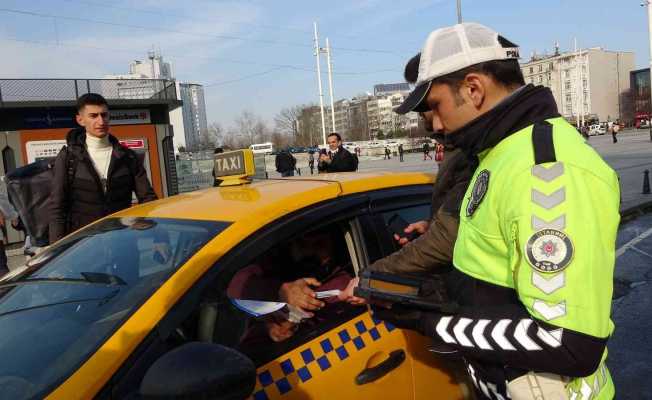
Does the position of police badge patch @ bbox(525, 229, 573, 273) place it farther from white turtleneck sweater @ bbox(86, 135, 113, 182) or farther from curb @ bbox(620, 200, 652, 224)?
curb @ bbox(620, 200, 652, 224)

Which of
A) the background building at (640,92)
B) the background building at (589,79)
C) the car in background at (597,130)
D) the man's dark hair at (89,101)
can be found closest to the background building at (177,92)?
the man's dark hair at (89,101)

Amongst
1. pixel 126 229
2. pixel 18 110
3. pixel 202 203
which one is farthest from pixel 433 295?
pixel 18 110

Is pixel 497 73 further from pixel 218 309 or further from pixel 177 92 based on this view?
pixel 177 92

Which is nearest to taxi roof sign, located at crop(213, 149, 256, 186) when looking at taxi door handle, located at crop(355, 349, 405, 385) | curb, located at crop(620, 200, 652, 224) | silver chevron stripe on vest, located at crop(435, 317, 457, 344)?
taxi door handle, located at crop(355, 349, 405, 385)

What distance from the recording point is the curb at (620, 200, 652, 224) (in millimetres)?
9688

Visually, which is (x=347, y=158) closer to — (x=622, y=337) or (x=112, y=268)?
(x=622, y=337)

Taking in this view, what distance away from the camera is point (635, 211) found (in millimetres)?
10055

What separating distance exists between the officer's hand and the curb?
8.98 metres

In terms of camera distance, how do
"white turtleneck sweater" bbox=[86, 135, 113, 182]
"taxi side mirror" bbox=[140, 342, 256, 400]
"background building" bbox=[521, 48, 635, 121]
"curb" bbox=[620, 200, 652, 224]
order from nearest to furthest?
"taxi side mirror" bbox=[140, 342, 256, 400], "white turtleneck sweater" bbox=[86, 135, 113, 182], "curb" bbox=[620, 200, 652, 224], "background building" bbox=[521, 48, 635, 121]

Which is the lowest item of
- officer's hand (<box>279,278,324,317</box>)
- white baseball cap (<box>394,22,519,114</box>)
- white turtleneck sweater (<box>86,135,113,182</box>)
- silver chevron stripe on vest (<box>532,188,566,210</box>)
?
officer's hand (<box>279,278,324,317</box>)

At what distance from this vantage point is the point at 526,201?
1.23 metres

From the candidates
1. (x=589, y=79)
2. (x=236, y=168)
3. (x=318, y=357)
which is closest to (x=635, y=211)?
(x=236, y=168)

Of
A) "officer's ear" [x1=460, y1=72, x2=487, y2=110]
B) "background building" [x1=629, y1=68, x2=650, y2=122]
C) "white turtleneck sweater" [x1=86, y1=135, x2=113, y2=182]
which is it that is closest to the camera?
"officer's ear" [x1=460, y1=72, x2=487, y2=110]

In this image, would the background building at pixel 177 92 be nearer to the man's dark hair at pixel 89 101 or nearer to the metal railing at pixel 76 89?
the metal railing at pixel 76 89
